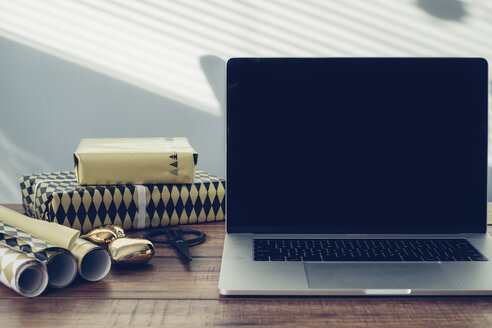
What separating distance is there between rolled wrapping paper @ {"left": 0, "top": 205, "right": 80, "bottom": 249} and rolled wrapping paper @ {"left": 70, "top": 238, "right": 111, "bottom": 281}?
0.04ft

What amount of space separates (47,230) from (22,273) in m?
0.09

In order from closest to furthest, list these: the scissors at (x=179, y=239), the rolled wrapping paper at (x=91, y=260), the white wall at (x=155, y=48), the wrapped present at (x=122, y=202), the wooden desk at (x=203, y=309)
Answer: the wooden desk at (x=203, y=309) → the rolled wrapping paper at (x=91, y=260) → the scissors at (x=179, y=239) → the wrapped present at (x=122, y=202) → the white wall at (x=155, y=48)

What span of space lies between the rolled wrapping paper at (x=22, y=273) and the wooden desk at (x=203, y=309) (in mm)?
15

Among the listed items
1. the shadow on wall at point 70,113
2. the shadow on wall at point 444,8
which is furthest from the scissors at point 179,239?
the shadow on wall at point 444,8

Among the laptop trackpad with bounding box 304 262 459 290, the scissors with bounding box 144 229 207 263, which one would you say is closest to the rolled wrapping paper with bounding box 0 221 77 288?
the scissors with bounding box 144 229 207 263

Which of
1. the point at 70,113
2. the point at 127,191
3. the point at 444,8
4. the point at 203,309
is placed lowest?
the point at 203,309

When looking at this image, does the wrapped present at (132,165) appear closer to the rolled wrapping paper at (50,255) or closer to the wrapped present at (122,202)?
the wrapped present at (122,202)

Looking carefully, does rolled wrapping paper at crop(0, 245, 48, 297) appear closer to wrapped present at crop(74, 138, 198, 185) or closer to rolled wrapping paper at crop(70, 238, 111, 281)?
rolled wrapping paper at crop(70, 238, 111, 281)

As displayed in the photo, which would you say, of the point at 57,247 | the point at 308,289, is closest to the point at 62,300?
the point at 57,247

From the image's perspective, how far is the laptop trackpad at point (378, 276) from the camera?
63 centimetres

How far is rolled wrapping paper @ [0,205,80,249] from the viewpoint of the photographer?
679 millimetres

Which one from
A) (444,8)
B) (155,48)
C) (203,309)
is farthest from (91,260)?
(444,8)

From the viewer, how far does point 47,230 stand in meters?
0.71

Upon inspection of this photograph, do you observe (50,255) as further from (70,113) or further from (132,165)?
(70,113)
